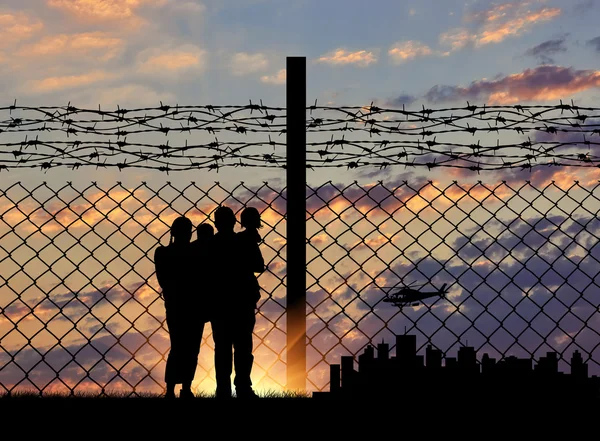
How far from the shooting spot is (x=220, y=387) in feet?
18.8

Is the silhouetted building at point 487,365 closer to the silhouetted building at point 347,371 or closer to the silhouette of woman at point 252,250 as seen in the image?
the silhouetted building at point 347,371

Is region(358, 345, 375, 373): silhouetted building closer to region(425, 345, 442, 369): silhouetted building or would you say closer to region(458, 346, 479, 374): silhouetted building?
region(425, 345, 442, 369): silhouetted building

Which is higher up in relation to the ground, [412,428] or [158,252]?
[158,252]

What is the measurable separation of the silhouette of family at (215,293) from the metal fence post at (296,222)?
0.25 metres

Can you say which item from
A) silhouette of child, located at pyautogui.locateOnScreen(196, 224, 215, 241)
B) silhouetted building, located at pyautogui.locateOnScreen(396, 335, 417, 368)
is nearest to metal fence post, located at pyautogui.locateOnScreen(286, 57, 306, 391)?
silhouette of child, located at pyautogui.locateOnScreen(196, 224, 215, 241)

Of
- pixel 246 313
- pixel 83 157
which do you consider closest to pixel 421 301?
pixel 246 313

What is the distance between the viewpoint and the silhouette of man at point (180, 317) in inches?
229

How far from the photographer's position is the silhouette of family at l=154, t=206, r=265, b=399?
5656 millimetres

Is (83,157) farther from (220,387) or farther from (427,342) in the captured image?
(427,342)

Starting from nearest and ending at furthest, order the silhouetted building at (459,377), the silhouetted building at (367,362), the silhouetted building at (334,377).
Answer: the silhouetted building at (459,377), the silhouetted building at (367,362), the silhouetted building at (334,377)

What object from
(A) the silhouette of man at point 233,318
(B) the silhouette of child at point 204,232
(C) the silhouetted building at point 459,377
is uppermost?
(B) the silhouette of child at point 204,232

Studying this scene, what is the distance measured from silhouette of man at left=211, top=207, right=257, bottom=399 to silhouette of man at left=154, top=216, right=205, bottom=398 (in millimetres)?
181

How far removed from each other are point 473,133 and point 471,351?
2225 mm

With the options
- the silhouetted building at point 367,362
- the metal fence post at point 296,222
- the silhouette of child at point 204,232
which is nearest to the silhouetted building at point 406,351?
the silhouetted building at point 367,362
